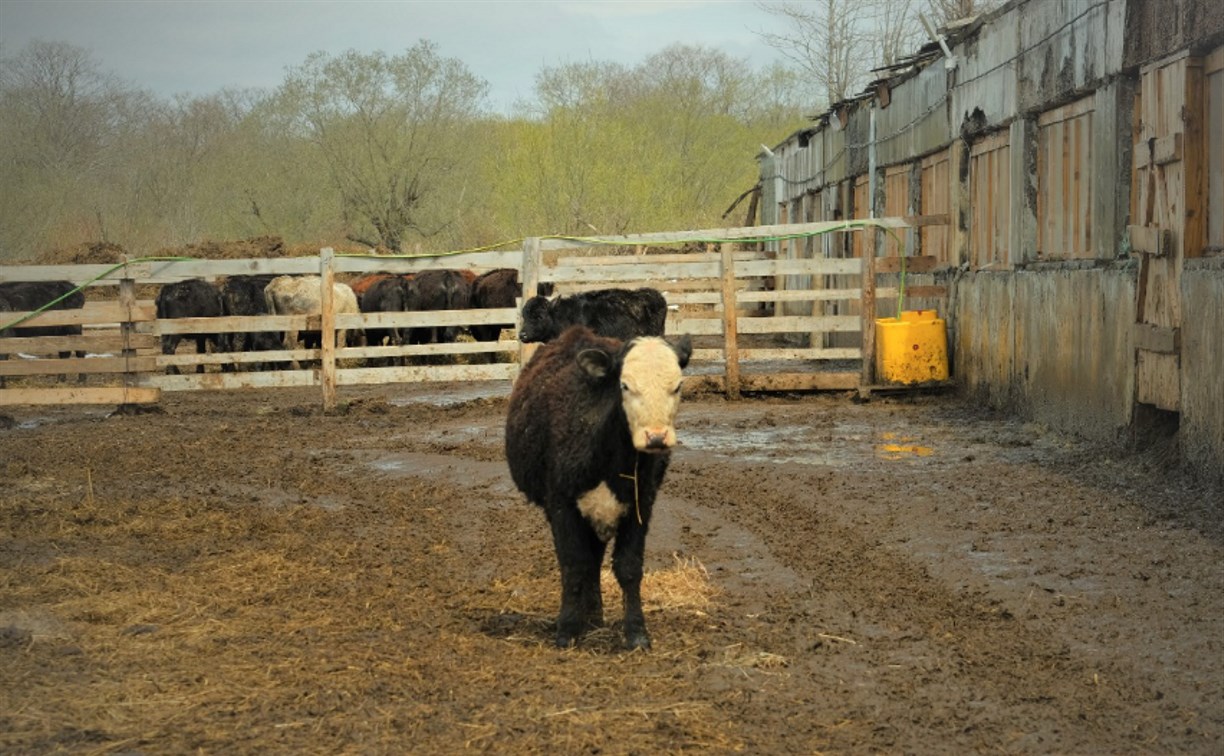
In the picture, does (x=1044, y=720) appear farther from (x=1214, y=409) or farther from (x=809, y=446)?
(x=809, y=446)

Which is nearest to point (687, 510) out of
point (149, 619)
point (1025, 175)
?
point (149, 619)

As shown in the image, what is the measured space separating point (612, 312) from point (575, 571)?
531 centimetres

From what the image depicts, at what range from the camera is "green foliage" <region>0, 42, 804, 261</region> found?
1807 inches

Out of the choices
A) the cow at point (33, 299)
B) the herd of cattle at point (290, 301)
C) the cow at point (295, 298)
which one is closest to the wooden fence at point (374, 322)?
the herd of cattle at point (290, 301)

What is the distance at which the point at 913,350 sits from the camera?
17062 mm

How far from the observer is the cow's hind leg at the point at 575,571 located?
682cm

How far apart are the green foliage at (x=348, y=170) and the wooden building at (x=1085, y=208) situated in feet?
94.2

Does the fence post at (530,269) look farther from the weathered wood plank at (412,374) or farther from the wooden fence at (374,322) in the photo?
the weathered wood plank at (412,374)

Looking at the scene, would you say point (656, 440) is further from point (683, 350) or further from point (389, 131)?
point (389, 131)


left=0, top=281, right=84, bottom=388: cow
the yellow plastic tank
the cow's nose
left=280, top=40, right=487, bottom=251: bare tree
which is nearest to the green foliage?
left=280, top=40, right=487, bottom=251: bare tree

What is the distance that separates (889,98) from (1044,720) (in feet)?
58.9

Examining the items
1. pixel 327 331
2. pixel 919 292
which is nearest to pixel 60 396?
pixel 327 331

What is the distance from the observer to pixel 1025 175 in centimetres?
1479

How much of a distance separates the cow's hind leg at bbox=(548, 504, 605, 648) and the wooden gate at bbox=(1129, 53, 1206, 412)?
5.72 meters
